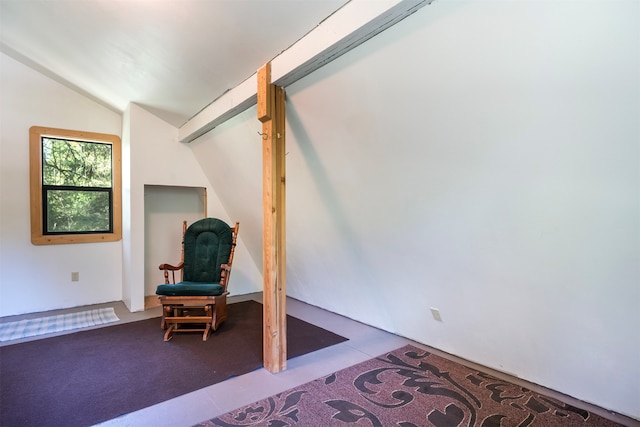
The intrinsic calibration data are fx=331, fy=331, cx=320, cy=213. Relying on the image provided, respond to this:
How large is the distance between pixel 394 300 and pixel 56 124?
4478 mm

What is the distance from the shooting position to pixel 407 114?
1950 millimetres

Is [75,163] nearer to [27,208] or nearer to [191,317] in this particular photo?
[27,208]

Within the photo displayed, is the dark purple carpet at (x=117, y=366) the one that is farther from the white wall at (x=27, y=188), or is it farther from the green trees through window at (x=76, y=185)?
the green trees through window at (x=76, y=185)

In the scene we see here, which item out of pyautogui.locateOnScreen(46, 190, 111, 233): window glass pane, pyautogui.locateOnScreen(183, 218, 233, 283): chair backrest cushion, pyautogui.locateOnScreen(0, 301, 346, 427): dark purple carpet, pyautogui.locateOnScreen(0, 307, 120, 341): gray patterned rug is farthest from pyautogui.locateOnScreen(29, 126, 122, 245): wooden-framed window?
pyautogui.locateOnScreen(0, 301, 346, 427): dark purple carpet

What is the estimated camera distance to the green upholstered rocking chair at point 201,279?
331cm

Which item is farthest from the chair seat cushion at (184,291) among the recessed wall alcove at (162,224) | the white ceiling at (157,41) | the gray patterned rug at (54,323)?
the white ceiling at (157,41)

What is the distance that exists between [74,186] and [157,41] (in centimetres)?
271

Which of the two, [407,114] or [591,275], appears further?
[407,114]

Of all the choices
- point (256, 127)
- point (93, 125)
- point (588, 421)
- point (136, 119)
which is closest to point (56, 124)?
point (93, 125)

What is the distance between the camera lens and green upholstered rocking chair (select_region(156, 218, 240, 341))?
10.9 feet

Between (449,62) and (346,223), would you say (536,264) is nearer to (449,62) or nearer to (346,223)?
(449,62)

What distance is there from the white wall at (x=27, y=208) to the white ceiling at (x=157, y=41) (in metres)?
0.28

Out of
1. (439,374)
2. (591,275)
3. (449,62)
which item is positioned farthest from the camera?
(439,374)

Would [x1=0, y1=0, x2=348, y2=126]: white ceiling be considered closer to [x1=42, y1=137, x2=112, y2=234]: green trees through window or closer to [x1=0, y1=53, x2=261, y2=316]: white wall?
[x1=0, y1=53, x2=261, y2=316]: white wall
